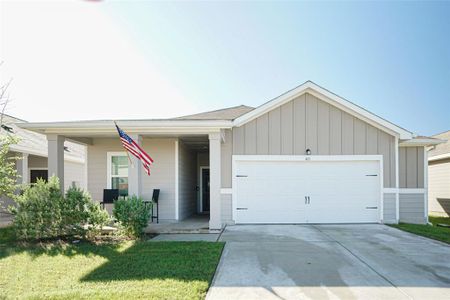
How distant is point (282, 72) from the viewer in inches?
665

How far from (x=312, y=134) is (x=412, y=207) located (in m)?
4.29

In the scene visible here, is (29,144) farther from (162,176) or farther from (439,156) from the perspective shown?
(439,156)

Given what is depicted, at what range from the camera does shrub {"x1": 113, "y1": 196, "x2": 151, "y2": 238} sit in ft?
23.4

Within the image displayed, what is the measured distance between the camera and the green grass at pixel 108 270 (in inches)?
153

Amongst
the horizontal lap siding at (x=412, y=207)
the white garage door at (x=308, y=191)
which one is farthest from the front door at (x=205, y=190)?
the horizontal lap siding at (x=412, y=207)

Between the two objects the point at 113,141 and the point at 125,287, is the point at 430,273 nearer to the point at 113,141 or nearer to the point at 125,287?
the point at 125,287

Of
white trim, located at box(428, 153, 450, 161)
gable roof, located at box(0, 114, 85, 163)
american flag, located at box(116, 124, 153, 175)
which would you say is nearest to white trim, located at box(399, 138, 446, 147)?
white trim, located at box(428, 153, 450, 161)

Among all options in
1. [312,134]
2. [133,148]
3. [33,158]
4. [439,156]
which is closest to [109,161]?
[133,148]

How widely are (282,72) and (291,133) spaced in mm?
8540

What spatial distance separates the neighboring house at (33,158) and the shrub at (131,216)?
12.3 ft

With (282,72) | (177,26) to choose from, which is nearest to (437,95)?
(282,72)

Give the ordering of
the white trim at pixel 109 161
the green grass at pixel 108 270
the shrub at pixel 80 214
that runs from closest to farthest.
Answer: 1. the green grass at pixel 108 270
2. the shrub at pixel 80 214
3. the white trim at pixel 109 161

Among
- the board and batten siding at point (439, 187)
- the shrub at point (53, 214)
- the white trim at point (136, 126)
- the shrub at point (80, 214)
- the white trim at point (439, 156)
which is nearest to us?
the shrub at point (53, 214)

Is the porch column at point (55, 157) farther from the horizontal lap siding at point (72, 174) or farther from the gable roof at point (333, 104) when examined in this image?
the horizontal lap siding at point (72, 174)
